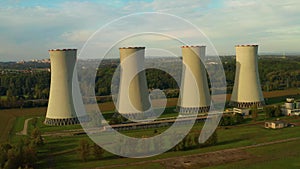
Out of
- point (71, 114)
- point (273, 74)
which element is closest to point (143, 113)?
point (71, 114)

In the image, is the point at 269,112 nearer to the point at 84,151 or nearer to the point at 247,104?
the point at 247,104

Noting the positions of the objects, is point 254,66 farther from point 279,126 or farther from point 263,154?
point 263,154

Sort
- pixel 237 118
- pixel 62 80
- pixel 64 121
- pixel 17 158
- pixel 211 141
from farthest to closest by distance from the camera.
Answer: pixel 64 121 → pixel 237 118 → pixel 62 80 → pixel 211 141 → pixel 17 158

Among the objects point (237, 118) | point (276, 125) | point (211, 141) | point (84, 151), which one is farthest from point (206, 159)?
point (237, 118)

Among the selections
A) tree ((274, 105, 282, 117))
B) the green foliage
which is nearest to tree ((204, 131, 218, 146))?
the green foliage

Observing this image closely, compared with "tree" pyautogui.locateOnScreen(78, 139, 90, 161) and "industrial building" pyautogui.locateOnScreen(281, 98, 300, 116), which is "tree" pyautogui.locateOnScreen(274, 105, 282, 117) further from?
"tree" pyautogui.locateOnScreen(78, 139, 90, 161)

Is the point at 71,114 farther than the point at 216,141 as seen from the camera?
Yes
